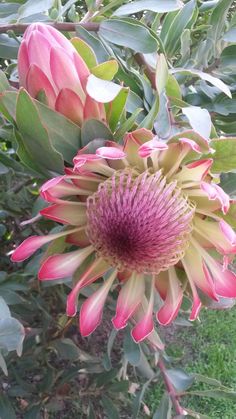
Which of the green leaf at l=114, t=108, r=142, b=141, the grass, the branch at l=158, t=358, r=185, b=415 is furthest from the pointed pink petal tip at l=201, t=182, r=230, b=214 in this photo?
the grass

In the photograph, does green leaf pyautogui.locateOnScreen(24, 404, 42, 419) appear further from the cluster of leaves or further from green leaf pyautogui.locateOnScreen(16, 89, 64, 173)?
green leaf pyautogui.locateOnScreen(16, 89, 64, 173)

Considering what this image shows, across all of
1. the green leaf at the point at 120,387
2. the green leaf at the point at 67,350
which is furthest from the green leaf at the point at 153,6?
the green leaf at the point at 120,387

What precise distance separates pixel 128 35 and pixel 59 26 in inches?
4.2

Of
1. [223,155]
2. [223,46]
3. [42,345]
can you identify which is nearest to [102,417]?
[42,345]

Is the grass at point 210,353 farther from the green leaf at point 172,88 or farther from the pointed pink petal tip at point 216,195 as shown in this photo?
the pointed pink petal tip at point 216,195

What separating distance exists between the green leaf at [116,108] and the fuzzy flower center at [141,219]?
0.08 m

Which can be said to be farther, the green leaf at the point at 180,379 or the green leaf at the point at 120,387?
the green leaf at the point at 120,387

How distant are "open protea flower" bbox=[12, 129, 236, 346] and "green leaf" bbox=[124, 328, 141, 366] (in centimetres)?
65

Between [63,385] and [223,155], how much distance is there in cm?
145

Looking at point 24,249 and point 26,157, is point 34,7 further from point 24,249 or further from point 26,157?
point 24,249

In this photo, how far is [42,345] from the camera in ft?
6.00

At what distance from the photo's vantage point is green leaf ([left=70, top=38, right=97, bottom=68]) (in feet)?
2.30

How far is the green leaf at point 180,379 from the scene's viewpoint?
1415 mm

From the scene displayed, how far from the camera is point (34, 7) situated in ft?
2.83
